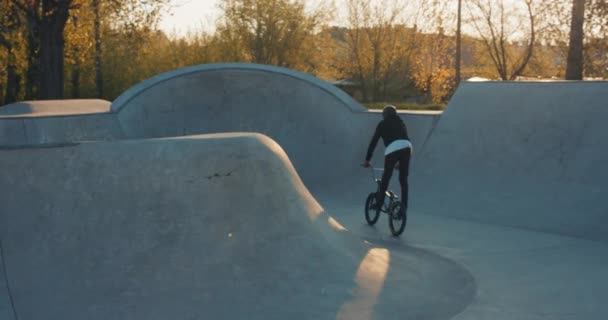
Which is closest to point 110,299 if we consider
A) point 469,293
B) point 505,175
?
point 469,293

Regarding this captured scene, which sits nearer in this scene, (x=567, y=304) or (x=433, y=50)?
(x=567, y=304)

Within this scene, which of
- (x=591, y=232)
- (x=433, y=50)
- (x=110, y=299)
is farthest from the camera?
(x=433, y=50)

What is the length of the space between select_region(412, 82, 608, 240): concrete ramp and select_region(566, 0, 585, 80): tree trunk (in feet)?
25.0

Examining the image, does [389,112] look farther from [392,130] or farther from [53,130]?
[53,130]

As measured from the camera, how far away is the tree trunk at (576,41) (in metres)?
18.5

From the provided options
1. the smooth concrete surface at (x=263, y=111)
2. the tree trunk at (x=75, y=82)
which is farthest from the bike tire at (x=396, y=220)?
the tree trunk at (x=75, y=82)

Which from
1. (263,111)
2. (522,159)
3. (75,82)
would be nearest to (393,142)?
(522,159)

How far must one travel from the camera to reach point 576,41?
18.9 m

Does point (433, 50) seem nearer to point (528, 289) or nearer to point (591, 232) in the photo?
point (591, 232)

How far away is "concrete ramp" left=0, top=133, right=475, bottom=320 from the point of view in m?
5.45

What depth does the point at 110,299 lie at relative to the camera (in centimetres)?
546

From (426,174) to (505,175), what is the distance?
1573mm

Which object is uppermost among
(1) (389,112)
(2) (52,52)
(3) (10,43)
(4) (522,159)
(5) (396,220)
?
(3) (10,43)

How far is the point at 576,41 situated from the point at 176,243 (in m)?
16.0
